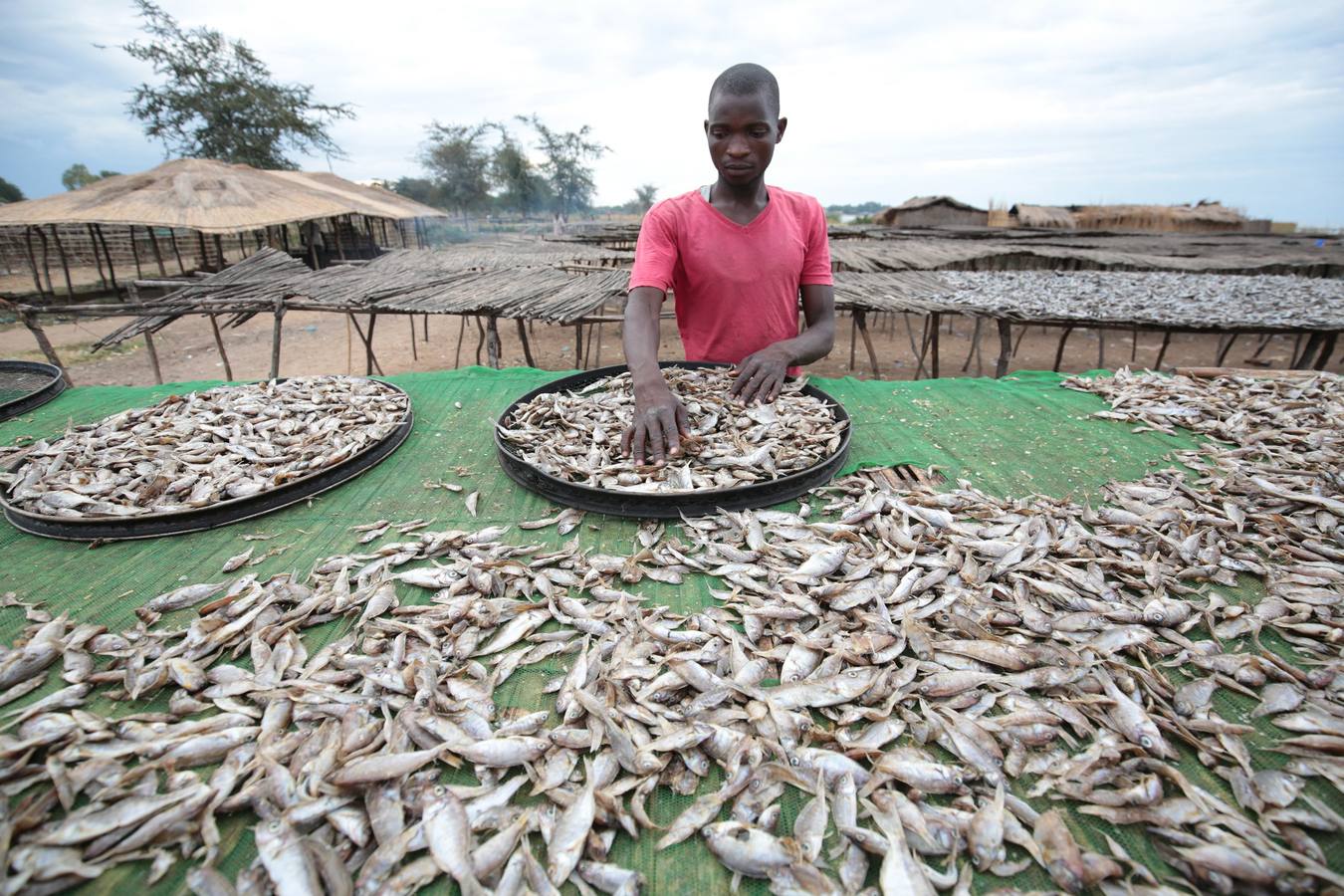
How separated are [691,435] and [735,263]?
1004 mm

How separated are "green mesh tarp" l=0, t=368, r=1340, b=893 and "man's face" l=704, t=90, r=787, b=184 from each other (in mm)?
1334

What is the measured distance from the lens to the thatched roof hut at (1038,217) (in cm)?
1878

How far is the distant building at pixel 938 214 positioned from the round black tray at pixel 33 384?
22.7m

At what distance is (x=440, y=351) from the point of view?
10977 mm

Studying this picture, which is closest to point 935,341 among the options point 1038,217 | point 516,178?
point 1038,217

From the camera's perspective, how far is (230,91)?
20938 mm

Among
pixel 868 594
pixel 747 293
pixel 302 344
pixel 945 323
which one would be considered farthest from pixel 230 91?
pixel 868 594

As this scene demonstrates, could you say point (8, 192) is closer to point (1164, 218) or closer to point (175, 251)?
point (175, 251)

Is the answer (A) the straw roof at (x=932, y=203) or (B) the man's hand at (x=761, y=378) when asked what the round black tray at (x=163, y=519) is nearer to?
(B) the man's hand at (x=761, y=378)

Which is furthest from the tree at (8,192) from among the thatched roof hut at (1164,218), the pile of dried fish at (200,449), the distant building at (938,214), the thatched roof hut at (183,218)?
the thatched roof hut at (1164,218)

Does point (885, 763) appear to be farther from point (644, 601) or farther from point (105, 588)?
point (105, 588)

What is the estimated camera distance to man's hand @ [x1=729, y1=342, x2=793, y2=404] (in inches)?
98.1

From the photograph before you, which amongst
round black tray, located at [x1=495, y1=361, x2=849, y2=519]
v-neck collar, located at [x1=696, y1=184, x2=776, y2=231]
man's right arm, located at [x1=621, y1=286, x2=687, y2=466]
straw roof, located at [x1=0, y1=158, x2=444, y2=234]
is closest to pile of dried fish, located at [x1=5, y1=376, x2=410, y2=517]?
round black tray, located at [x1=495, y1=361, x2=849, y2=519]

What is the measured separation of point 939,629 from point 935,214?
23.1 m
